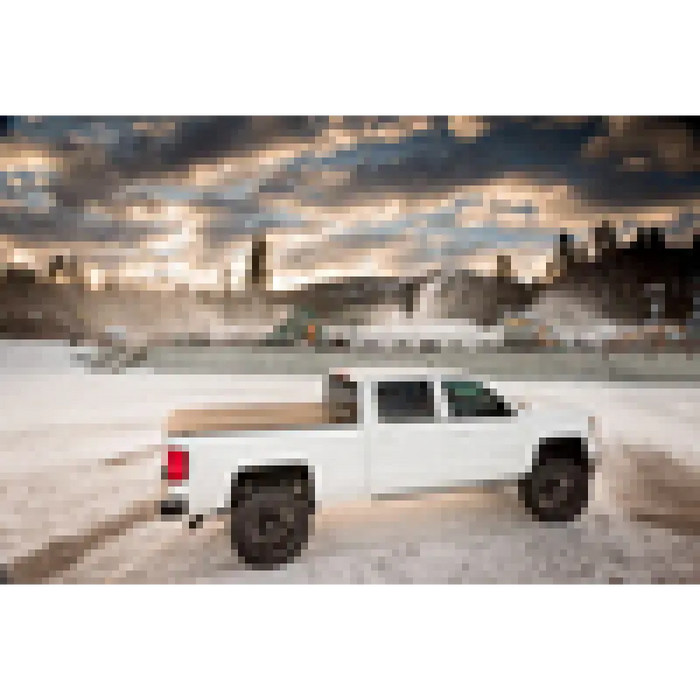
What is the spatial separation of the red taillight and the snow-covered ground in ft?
3.65

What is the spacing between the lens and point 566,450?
18.7 ft

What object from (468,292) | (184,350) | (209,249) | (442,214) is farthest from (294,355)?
(442,214)

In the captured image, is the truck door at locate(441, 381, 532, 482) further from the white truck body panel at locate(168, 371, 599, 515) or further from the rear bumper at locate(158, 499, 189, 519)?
the rear bumper at locate(158, 499, 189, 519)

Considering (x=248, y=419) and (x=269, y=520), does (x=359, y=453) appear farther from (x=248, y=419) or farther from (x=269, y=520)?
(x=248, y=419)

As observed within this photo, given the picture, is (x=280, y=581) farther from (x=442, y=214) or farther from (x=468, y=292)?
(x=468, y=292)

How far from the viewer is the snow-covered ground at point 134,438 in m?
5.91

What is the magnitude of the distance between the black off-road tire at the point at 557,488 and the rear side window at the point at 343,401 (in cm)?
195

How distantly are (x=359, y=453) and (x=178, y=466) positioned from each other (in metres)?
1.54

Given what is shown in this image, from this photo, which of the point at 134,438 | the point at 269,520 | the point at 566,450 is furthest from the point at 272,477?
the point at 134,438

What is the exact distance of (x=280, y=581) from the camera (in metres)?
4.36

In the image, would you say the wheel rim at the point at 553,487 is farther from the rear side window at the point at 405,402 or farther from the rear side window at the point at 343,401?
the rear side window at the point at 343,401

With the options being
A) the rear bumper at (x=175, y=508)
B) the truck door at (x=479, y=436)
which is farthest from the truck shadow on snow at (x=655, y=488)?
Result: the rear bumper at (x=175, y=508)

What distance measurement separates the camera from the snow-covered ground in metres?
5.91
